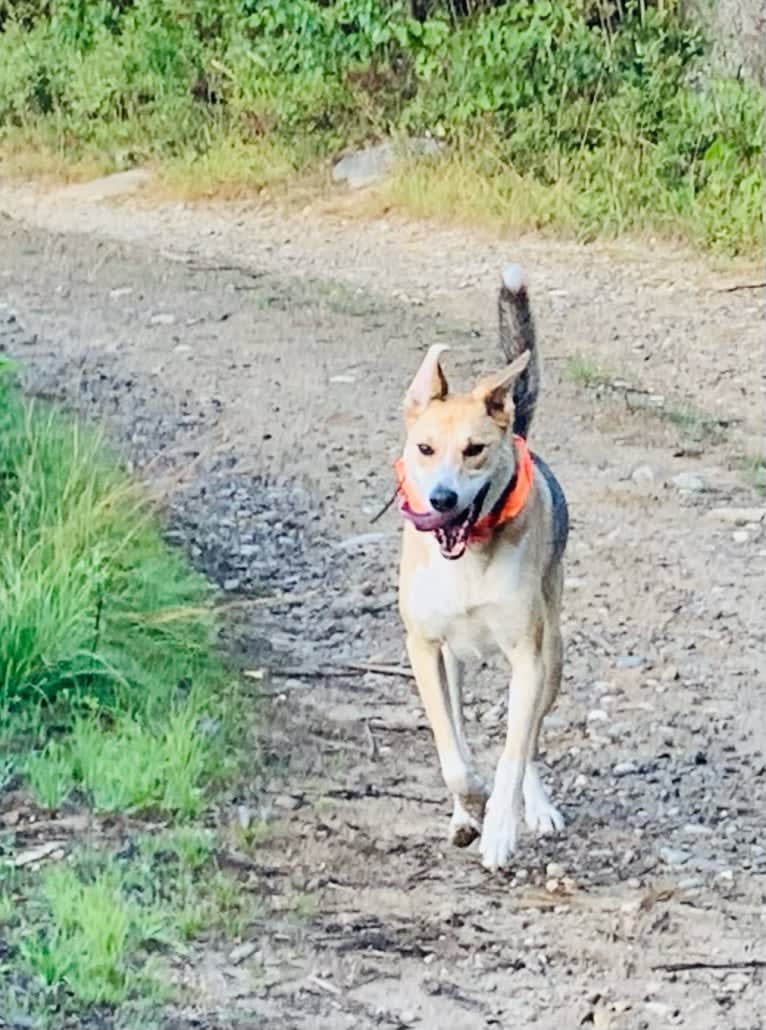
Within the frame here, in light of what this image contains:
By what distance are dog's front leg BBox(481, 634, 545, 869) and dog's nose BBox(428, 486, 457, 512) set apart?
0.43 m

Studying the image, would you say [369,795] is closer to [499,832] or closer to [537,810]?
[537,810]

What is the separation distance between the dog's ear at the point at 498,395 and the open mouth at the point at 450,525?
0.21 m

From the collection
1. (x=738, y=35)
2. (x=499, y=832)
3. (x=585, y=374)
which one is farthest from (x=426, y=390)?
(x=738, y=35)

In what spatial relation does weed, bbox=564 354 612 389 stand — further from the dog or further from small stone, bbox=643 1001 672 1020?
small stone, bbox=643 1001 672 1020

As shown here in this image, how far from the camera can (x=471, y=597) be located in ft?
15.0

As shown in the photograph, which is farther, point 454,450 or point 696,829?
point 696,829

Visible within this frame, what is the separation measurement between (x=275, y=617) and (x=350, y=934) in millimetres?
2122

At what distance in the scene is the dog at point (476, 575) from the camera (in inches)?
178

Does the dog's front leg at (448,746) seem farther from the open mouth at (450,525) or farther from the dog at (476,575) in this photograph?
the open mouth at (450,525)

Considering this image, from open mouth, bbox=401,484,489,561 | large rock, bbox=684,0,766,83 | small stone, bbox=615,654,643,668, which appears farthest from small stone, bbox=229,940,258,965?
large rock, bbox=684,0,766,83

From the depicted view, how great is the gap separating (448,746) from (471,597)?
336 mm

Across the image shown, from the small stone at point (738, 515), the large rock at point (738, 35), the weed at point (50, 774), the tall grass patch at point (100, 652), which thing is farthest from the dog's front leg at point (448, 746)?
the large rock at point (738, 35)

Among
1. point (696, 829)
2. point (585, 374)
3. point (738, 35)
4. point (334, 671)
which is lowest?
point (585, 374)

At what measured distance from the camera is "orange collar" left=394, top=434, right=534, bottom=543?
4.58 metres
